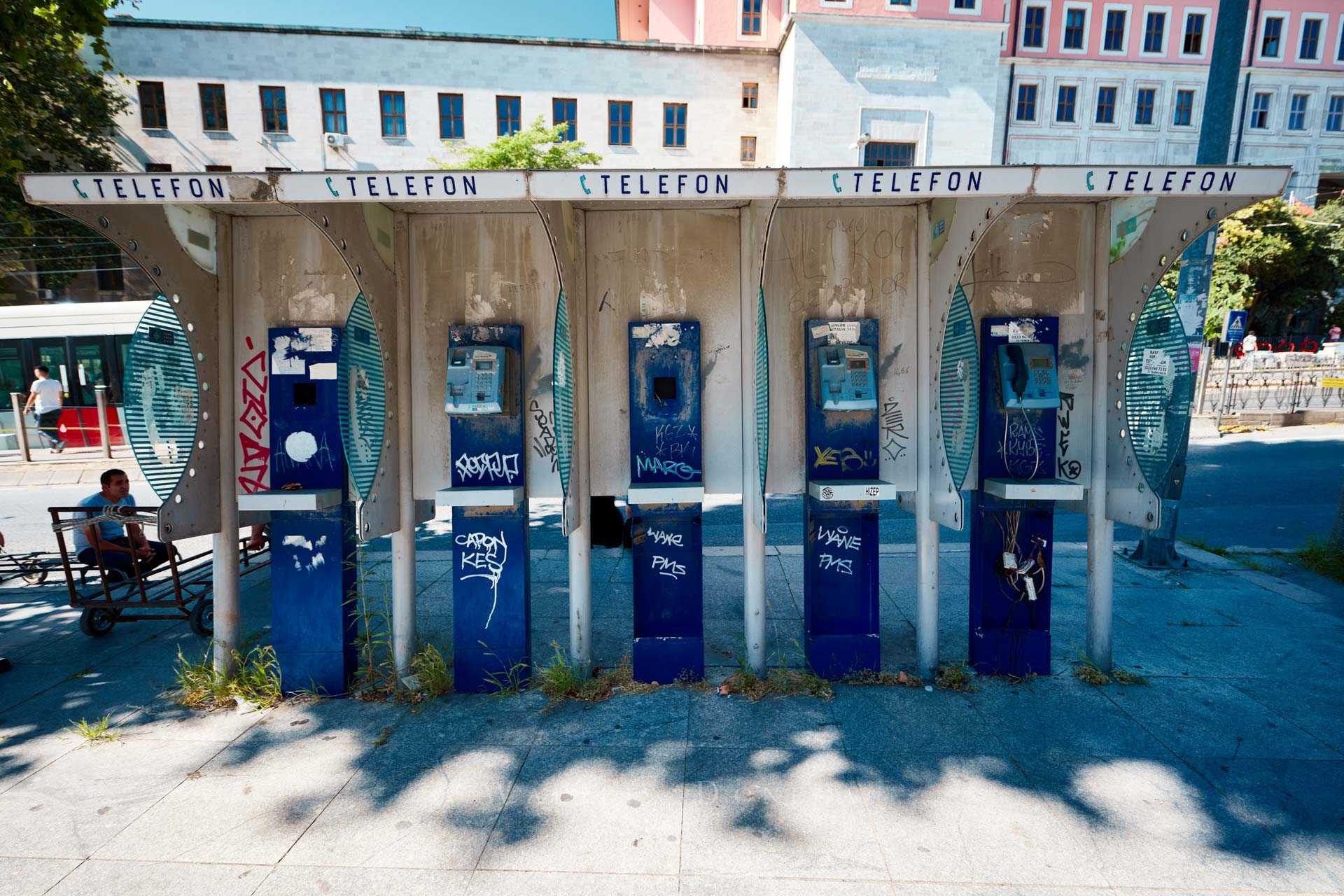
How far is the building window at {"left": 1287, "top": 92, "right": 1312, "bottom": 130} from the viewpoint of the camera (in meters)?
27.6

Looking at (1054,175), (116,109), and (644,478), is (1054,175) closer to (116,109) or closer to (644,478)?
(644,478)

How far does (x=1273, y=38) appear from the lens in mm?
27750

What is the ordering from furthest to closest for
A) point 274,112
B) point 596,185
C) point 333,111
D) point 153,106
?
point 333,111, point 274,112, point 153,106, point 596,185

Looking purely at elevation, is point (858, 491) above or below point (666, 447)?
below

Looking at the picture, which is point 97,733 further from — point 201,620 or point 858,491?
point 858,491

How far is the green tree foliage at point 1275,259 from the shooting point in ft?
64.4

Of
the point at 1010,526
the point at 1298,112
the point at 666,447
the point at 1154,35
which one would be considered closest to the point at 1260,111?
the point at 1298,112

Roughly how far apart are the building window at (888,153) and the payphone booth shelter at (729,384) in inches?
813

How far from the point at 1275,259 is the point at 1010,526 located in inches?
905

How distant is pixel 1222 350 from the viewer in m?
21.1

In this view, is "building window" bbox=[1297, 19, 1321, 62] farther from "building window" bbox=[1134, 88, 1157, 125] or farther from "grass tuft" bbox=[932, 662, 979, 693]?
"grass tuft" bbox=[932, 662, 979, 693]

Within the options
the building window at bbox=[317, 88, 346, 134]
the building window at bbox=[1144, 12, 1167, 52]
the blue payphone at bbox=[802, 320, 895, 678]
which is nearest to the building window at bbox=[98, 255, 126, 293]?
the building window at bbox=[317, 88, 346, 134]

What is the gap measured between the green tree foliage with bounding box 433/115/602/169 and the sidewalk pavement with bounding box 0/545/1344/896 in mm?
17346

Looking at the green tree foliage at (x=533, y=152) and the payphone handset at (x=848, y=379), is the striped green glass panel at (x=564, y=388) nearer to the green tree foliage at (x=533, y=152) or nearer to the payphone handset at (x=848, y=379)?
the payphone handset at (x=848, y=379)
